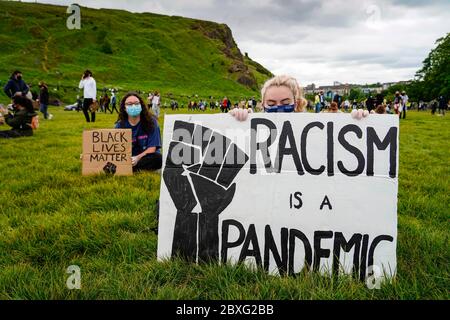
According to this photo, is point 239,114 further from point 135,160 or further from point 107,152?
point 107,152

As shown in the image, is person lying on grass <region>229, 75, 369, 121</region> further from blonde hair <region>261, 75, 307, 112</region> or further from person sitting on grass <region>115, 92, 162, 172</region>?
person sitting on grass <region>115, 92, 162, 172</region>

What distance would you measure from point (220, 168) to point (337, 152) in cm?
81

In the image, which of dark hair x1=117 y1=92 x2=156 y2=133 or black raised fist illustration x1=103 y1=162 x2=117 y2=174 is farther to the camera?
dark hair x1=117 y1=92 x2=156 y2=133

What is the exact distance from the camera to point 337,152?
242 cm

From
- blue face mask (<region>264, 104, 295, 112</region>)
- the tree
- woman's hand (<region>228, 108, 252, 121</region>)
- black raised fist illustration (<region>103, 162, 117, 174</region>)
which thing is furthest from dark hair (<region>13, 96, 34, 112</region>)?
the tree

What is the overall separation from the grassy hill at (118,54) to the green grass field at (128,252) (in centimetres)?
4322

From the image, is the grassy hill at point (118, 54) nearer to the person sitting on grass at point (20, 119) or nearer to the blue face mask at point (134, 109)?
the person sitting on grass at point (20, 119)

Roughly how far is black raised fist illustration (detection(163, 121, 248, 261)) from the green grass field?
0.52ft

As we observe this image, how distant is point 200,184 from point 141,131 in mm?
3537

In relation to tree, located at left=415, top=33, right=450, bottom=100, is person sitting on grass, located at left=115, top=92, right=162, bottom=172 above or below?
below

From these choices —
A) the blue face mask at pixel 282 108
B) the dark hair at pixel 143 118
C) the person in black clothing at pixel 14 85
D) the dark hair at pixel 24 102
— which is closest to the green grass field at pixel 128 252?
the dark hair at pixel 143 118

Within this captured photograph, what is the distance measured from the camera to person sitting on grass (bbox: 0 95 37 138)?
10125 millimetres
